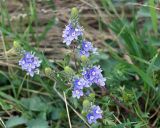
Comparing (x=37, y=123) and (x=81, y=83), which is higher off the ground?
(x=81, y=83)

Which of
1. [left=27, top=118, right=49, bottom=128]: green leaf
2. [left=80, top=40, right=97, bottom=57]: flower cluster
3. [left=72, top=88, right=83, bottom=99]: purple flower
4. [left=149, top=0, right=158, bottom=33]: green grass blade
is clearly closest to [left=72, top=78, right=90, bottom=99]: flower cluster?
[left=72, top=88, right=83, bottom=99]: purple flower

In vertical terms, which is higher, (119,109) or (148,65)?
(148,65)

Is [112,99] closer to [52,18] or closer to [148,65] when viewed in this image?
[148,65]

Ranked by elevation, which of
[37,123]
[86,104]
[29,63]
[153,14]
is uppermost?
[153,14]

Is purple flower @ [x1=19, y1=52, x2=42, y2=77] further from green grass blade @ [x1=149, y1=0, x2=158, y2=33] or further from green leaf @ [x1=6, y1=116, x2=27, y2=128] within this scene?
green grass blade @ [x1=149, y1=0, x2=158, y2=33]

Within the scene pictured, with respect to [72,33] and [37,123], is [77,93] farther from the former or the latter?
[37,123]

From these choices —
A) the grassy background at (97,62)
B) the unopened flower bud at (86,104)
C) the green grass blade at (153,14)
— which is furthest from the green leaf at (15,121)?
the green grass blade at (153,14)

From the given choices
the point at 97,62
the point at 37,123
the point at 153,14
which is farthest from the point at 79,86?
the point at 153,14

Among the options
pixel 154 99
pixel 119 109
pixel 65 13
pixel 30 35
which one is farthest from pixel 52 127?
pixel 65 13
